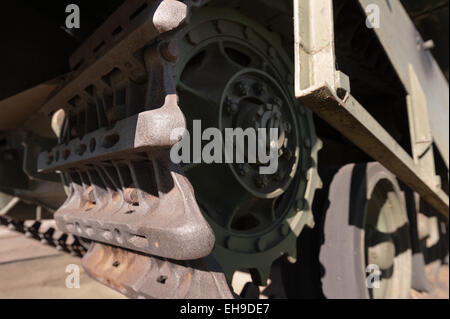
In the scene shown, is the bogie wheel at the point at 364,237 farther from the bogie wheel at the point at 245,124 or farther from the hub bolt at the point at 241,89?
the hub bolt at the point at 241,89

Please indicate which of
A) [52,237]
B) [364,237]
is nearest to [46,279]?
[52,237]

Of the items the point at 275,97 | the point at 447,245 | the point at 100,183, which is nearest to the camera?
the point at 100,183

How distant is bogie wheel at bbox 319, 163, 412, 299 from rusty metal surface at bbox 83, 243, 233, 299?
1.00 metres

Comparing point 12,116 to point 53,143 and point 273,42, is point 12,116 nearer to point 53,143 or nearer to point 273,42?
point 53,143

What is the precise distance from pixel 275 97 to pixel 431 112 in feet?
3.43

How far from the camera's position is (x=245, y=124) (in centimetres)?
144

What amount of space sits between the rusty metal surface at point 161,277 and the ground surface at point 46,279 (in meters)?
1.37

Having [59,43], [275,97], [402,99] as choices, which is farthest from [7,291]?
[402,99]

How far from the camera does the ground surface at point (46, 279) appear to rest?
2473 millimetres

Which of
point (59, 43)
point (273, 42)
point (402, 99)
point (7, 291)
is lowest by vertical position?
point (7, 291)

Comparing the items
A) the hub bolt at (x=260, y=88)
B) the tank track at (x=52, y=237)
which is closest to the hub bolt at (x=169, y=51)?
the hub bolt at (x=260, y=88)

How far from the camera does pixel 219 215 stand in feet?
4.73

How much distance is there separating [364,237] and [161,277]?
148 cm

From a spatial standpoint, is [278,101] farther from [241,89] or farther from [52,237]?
[52,237]
